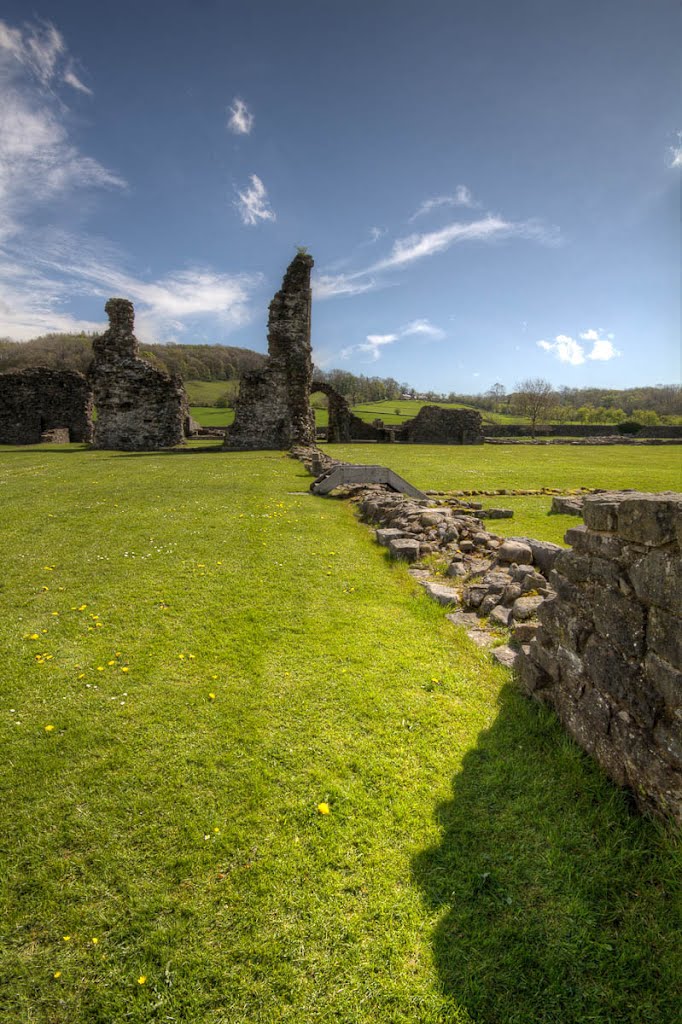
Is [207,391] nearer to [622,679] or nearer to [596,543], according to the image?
[596,543]

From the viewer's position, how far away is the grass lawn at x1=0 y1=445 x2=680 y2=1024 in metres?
2.37

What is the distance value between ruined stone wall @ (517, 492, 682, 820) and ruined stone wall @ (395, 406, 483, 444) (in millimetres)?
46028

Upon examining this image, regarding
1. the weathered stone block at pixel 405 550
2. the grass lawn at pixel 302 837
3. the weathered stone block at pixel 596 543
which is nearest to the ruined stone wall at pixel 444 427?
the weathered stone block at pixel 405 550

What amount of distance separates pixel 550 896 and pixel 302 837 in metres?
1.57

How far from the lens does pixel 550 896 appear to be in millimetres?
2787

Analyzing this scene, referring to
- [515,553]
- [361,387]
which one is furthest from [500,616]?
[361,387]

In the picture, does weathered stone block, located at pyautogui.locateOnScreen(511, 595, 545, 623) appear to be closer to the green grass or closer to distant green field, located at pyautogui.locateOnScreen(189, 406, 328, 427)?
distant green field, located at pyautogui.locateOnScreen(189, 406, 328, 427)

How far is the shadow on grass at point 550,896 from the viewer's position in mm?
2344

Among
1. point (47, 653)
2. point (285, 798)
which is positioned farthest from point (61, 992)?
point (47, 653)

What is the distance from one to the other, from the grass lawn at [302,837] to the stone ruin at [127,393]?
79.1 ft

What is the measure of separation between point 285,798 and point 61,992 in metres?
1.52

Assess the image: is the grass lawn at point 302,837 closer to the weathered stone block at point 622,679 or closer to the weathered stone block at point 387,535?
the weathered stone block at point 622,679

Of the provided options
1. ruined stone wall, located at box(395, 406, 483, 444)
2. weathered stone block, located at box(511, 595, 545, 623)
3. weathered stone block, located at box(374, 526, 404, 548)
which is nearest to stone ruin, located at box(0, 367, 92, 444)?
ruined stone wall, located at box(395, 406, 483, 444)

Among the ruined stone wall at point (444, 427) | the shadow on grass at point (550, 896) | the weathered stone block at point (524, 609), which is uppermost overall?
the ruined stone wall at point (444, 427)
